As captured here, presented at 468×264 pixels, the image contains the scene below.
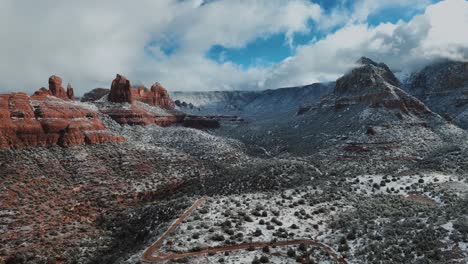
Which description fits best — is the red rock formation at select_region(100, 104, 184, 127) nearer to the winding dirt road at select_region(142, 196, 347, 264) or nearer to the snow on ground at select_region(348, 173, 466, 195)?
the snow on ground at select_region(348, 173, 466, 195)

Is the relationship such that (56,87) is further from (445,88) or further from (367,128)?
(445,88)

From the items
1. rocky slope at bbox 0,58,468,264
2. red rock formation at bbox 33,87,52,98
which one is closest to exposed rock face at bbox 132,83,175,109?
rocky slope at bbox 0,58,468,264

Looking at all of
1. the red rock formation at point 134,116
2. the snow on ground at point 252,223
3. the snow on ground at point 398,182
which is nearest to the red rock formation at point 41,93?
the red rock formation at point 134,116

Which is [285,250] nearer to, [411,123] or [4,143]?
[4,143]

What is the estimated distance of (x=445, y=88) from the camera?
127188 millimetres

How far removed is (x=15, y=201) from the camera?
4222cm

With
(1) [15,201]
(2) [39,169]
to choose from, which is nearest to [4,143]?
(2) [39,169]

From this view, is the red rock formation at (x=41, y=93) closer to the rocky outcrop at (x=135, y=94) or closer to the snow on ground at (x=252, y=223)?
the rocky outcrop at (x=135, y=94)

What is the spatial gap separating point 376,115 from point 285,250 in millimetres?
75987

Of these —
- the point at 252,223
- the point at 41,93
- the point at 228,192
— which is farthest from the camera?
the point at 41,93

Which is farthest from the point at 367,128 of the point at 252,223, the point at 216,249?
the point at 216,249

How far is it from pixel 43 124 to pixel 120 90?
3990 centimetres

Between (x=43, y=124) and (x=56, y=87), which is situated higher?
(x=56, y=87)

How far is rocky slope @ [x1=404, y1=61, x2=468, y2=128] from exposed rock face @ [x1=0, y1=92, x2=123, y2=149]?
99093mm
